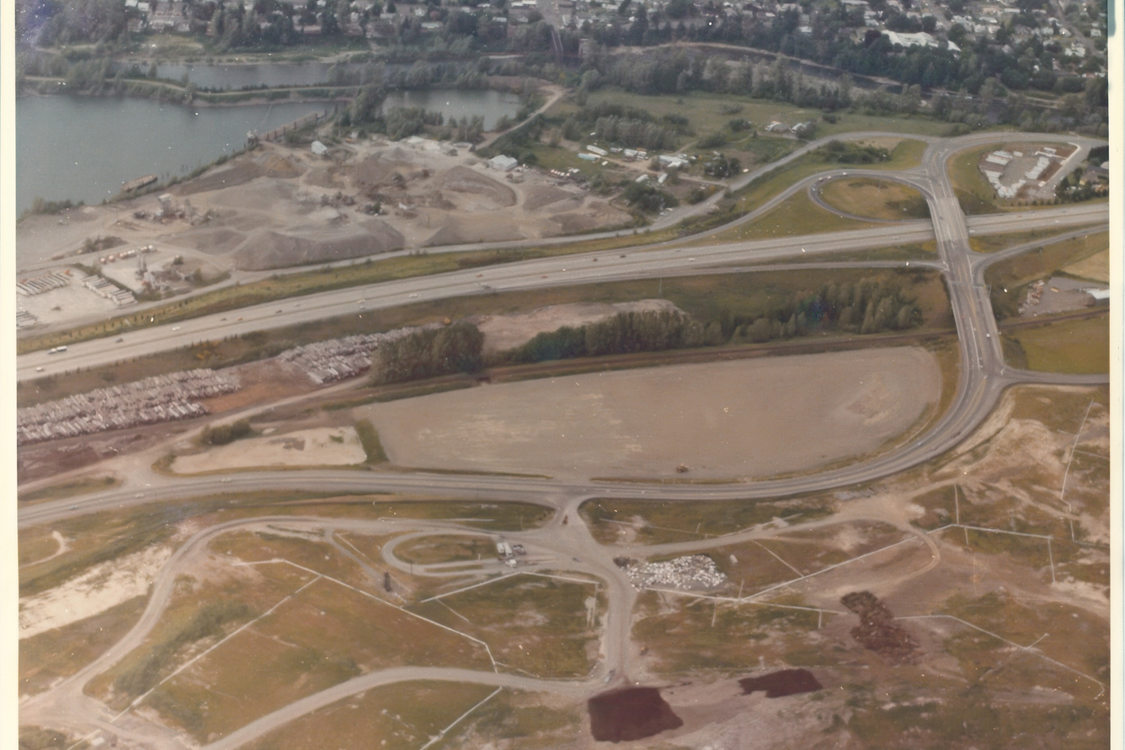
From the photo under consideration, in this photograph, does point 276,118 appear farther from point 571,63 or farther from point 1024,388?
point 1024,388

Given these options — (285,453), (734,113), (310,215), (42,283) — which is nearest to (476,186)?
(310,215)

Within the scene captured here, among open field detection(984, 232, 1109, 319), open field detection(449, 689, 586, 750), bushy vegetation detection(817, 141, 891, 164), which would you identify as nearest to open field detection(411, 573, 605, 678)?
open field detection(449, 689, 586, 750)

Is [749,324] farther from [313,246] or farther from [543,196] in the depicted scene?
[313,246]

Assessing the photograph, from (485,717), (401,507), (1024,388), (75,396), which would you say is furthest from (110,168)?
(1024,388)

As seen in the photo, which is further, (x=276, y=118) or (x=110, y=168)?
(x=276, y=118)

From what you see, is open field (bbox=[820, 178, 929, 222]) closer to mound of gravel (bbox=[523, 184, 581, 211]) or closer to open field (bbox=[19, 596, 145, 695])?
mound of gravel (bbox=[523, 184, 581, 211])

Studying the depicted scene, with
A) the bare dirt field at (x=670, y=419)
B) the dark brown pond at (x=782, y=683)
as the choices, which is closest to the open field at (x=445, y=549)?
the bare dirt field at (x=670, y=419)
